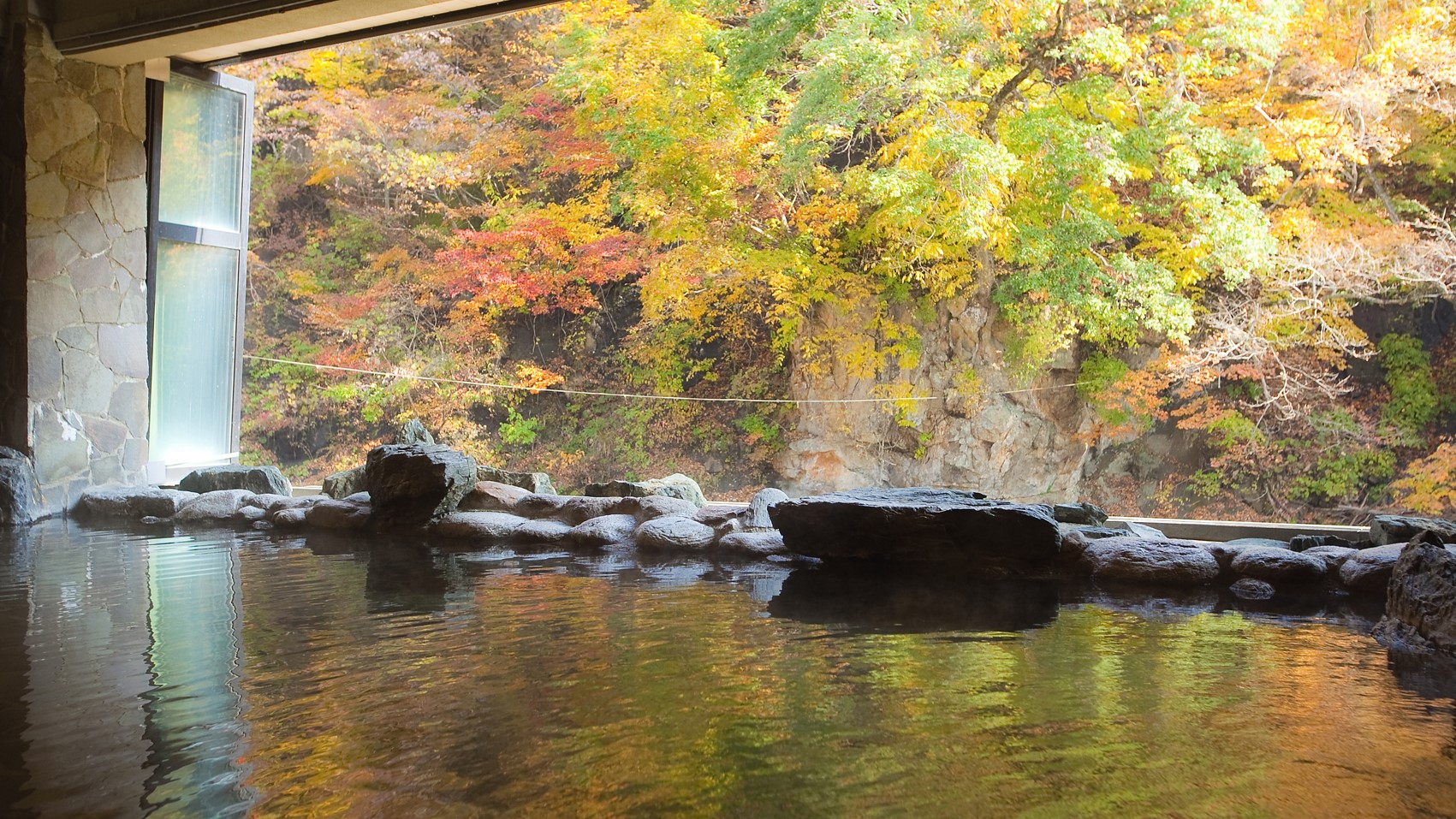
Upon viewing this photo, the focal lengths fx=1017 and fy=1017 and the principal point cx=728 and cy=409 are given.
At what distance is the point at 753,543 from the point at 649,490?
61.5 inches

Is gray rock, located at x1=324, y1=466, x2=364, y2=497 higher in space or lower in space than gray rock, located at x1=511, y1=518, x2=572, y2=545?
higher

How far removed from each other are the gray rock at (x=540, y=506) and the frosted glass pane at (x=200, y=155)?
3.34 m

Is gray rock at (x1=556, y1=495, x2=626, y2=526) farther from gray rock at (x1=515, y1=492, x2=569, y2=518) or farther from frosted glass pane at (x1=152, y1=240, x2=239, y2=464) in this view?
frosted glass pane at (x1=152, y1=240, x2=239, y2=464)

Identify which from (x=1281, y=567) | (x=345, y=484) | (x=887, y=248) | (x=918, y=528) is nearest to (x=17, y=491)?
(x=345, y=484)

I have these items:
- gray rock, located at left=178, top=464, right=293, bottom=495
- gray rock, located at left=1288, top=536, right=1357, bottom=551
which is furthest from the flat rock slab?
gray rock, located at left=178, top=464, right=293, bottom=495

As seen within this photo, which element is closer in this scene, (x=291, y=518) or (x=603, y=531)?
(x=603, y=531)

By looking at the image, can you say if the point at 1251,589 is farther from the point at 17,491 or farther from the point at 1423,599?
the point at 17,491

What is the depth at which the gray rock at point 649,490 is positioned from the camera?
620 cm

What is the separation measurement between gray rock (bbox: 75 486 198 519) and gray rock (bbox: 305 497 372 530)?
939mm

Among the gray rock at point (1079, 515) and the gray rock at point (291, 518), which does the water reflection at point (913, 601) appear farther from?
the gray rock at point (291, 518)

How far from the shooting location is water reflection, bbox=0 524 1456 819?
1925mm

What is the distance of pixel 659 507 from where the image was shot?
554 centimetres

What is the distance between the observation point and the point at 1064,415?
995 cm

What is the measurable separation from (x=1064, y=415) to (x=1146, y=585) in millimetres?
5870
